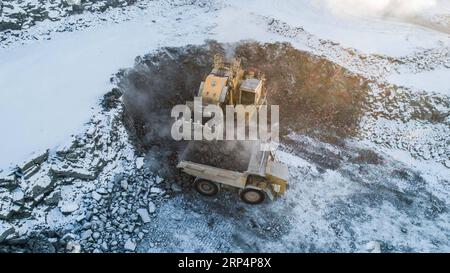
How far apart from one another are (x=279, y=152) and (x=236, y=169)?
314 cm

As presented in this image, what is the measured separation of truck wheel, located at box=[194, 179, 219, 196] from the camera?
41.6ft

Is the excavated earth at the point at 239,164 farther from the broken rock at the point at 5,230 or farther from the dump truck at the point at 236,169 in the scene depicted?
the dump truck at the point at 236,169

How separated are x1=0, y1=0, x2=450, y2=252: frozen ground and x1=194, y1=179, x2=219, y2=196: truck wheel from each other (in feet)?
0.99

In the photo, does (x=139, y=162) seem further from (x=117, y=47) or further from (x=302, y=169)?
(x=302, y=169)

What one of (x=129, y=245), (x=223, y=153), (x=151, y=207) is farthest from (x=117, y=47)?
(x=129, y=245)

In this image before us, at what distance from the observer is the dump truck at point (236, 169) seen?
12.3 m

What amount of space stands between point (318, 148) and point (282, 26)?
622 cm

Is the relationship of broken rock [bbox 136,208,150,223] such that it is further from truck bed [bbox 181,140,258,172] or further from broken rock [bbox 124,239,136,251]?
truck bed [bbox 181,140,258,172]

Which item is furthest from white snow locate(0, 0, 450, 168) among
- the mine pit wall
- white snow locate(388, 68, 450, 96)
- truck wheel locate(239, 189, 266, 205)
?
truck wheel locate(239, 189, 266, 205)

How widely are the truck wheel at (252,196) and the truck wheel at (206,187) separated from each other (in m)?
0.87

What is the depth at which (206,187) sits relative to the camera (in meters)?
12.9

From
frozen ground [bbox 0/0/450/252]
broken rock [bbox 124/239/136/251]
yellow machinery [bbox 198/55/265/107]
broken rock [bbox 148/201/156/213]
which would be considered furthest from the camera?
yellow machinery [bbox 198/55/265/107]

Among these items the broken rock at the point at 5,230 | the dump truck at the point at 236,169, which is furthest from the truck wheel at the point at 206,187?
the broken rock at the point at 5,230

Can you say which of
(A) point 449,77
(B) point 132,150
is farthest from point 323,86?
(B) point 132,150
